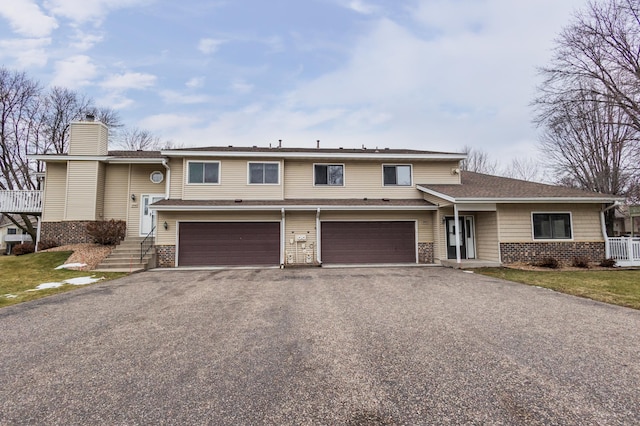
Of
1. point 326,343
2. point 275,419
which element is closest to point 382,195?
point 326,343

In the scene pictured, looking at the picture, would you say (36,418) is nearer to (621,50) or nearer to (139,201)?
(139,201)

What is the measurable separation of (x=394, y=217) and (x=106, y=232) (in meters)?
12.3

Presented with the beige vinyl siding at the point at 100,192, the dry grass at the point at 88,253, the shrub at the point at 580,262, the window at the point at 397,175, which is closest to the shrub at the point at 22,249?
the dry grass at the point at 88,253

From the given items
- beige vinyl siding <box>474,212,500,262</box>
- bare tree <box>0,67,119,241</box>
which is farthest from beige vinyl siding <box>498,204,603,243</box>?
bare tree <box>0,67,119,241</box>

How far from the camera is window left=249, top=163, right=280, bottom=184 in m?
13.4

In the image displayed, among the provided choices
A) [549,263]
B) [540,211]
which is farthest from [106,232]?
[540,211]

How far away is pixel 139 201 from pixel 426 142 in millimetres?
20103

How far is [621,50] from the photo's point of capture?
14180 mm

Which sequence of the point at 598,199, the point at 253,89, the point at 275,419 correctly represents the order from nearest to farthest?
the point at 275,419, the point at 598,199, the point at 253,89

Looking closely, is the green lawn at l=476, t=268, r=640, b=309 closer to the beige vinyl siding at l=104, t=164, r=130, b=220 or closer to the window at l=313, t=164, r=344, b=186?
the window at l=313, t=164, r=344, b=186

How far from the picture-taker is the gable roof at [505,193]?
1156 cm

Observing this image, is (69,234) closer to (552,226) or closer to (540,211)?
(540,211)

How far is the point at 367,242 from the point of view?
13312mm

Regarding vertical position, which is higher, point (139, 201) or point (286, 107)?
point (286, 107)
